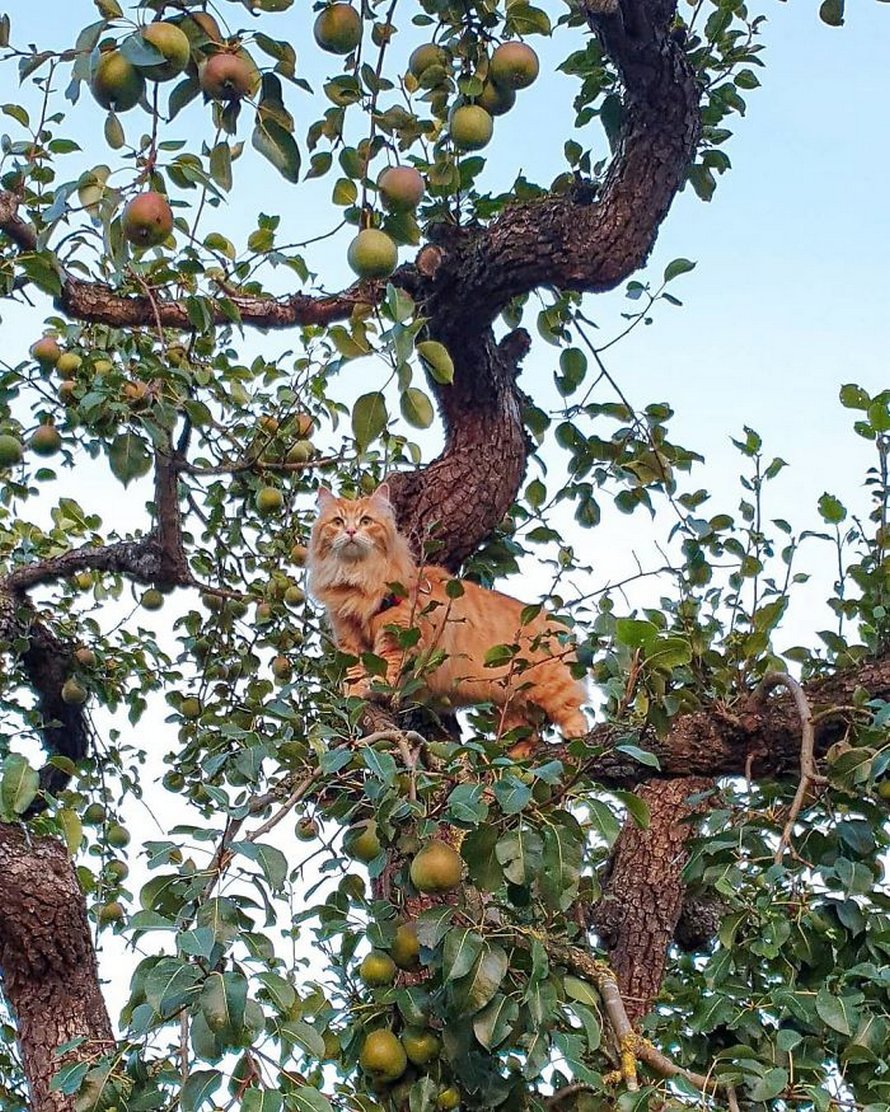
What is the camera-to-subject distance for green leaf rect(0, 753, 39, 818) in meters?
2.11

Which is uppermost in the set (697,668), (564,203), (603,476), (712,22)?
(712,22)

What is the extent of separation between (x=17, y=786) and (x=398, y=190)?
45.8 inches

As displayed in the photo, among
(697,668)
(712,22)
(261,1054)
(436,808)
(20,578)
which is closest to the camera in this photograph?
(261,1054)

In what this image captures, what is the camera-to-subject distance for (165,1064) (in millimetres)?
1998

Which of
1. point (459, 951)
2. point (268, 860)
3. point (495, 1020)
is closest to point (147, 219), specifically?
point (268, 860)

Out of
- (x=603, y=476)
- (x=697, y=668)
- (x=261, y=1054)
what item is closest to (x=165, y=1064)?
(x=261, y=1054)

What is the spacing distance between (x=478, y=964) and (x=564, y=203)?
2262mm

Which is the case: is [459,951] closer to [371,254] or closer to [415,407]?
[415,407]

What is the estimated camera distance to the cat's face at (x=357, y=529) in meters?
4.22

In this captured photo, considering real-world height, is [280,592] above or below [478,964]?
above

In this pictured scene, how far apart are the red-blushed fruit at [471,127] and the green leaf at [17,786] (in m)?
1.29

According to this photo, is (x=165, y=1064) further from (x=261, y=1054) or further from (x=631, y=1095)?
(x=631, y=1095)

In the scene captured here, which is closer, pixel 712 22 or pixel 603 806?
pixel 603 806

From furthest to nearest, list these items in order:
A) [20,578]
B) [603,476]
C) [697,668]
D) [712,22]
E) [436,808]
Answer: [20,578], [603,476], [712,22], [697,668], [436,808]
